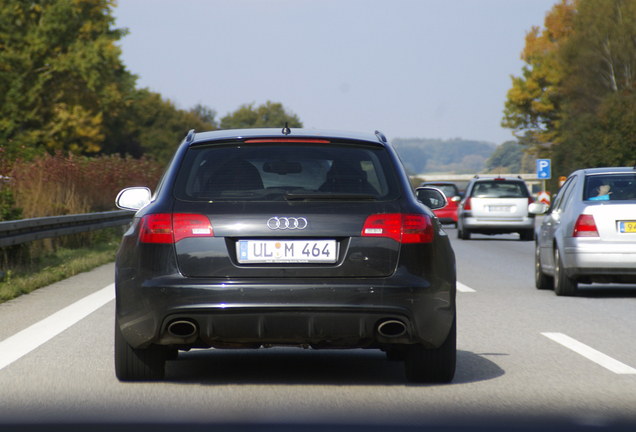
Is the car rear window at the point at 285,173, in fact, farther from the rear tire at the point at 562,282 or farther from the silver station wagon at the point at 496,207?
the silver station wagon at the point at 496,207

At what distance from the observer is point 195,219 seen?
18.0 ft

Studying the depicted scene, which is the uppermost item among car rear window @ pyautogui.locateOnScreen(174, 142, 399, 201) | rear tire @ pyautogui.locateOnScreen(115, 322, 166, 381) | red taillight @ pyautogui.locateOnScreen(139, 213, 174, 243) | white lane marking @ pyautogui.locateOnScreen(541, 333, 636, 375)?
car rear window @ pyautogui.locateOnScreen(174, 142, 399, 201)

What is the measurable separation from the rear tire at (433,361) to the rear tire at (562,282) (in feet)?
18.4


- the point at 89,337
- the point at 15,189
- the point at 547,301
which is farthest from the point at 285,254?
the point at 15,189

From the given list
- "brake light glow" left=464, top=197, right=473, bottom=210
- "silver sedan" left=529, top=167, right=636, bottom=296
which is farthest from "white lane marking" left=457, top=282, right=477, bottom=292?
"brake light glow" left=464, top=197, right=473, bottom=210

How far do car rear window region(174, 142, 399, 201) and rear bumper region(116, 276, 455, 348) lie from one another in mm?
516

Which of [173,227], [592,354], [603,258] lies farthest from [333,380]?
[603,258]

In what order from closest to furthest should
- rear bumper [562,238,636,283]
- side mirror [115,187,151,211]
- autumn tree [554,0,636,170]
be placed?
side mirror [115,187,151,211]
rear bumper [562,238,636,283]
autumn tree [554,0,636,170]

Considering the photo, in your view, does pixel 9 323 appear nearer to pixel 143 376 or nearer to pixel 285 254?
pixel 143 376

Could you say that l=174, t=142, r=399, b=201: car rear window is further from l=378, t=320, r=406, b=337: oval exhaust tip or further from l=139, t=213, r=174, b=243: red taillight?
l=378, t=320, r=406, b=337: oval exhaust tip

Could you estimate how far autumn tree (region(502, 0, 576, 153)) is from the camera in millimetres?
72312

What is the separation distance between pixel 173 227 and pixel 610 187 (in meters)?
7.21

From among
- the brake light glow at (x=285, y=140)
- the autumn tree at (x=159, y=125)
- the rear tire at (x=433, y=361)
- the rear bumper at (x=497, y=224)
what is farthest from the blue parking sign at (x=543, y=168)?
the autumn tree at (x=159, y=125)

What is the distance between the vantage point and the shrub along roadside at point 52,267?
1157cm
